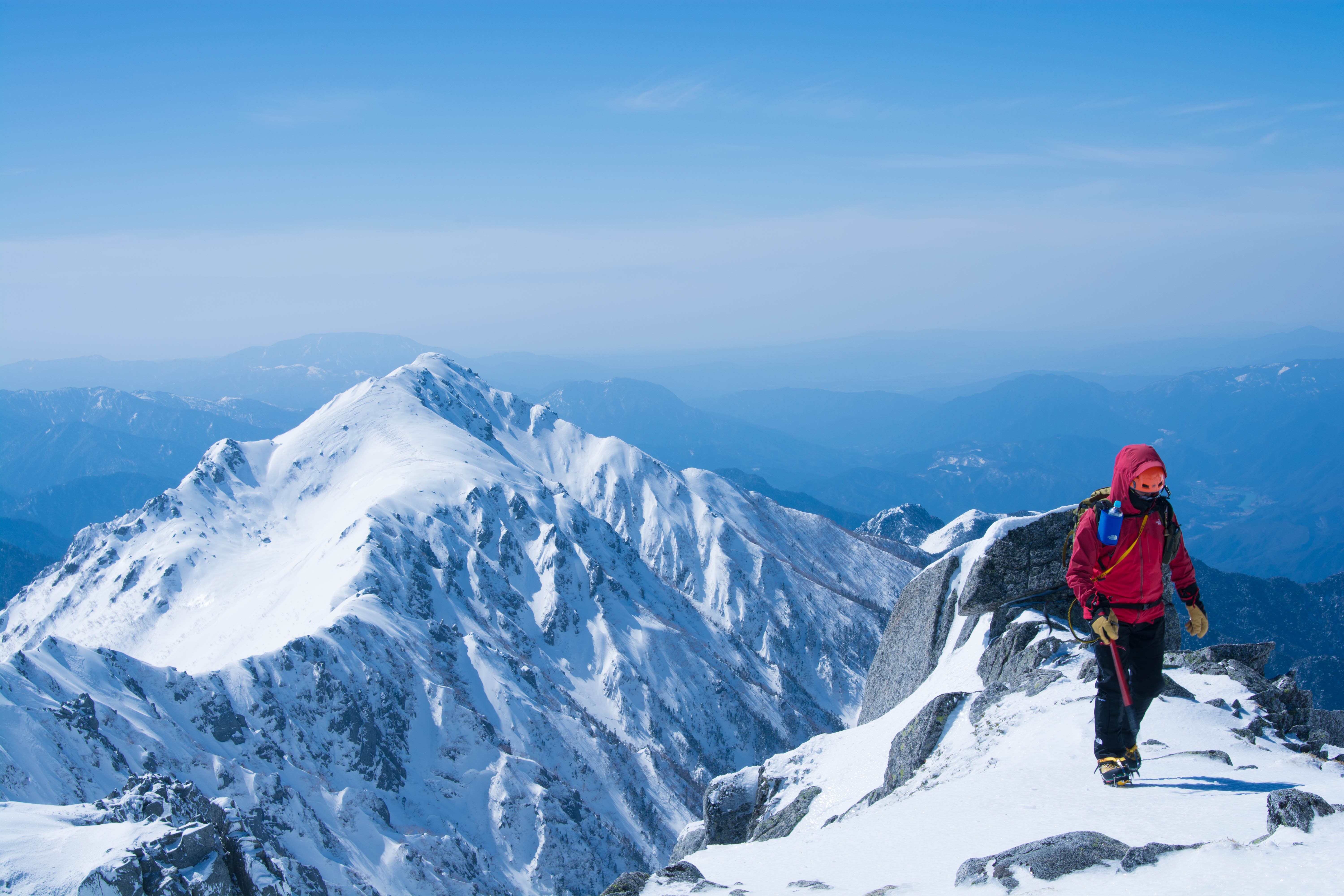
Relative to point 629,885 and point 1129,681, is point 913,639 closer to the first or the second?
point 1129,681

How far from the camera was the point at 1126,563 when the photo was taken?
11703mm

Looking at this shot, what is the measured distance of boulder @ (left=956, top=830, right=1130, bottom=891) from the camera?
8.78 meters

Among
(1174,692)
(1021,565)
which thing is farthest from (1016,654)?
(1174,692)

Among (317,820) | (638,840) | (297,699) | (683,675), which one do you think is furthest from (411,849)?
(683,675)

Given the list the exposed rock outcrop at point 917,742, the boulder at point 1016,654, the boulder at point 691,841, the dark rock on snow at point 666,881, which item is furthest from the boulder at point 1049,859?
the boulder at point 691,841

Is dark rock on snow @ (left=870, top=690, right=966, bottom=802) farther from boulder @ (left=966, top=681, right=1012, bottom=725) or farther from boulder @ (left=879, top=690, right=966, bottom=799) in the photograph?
boulder @ (left=966, top=681, right=1012, bottom=725)

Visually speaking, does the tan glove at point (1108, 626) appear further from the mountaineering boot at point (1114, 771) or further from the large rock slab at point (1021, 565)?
the large rock slab at point (1021, 565)

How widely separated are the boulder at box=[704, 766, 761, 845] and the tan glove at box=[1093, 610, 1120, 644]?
13676 millimetres

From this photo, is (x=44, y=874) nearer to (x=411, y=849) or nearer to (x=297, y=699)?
(x=411, y=849)

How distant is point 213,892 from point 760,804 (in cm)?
1933

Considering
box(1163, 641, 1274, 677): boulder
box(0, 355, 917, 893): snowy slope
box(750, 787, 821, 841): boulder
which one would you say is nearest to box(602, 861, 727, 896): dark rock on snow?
box(750, 787, 821, 841): boulder

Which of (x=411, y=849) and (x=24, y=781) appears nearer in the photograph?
(x=24, y=781)

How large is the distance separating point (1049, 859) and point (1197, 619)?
17.3 ft

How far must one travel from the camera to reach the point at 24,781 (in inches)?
3273
